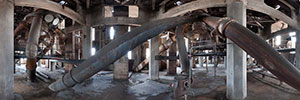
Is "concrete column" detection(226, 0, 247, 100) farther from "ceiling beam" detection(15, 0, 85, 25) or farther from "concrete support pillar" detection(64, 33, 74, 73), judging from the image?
"concrete support pillar" detection(64, 33, 74, 73)

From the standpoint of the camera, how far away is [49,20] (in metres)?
8.62

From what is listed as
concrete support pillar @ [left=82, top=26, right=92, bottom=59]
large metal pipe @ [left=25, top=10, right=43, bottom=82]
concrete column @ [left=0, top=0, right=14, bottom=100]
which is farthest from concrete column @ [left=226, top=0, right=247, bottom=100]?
large metal pipe @ [left=25, top=10, right=43, bottom=82]

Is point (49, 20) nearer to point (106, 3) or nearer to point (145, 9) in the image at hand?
point (106, 3)

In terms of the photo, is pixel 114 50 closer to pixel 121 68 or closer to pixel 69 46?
pixel 121 68

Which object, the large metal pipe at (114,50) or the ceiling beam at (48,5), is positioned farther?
the ceiling beam at (48,5)

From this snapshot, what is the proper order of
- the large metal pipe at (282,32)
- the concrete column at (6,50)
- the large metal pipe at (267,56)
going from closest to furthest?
the large metal pipe at (267,56) < the concrete column at (6,50) < the large metal pipe at (282,32)

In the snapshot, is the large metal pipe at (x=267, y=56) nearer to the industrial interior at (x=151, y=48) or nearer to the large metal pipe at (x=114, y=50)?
the industrial interior at (x=151, y=48)

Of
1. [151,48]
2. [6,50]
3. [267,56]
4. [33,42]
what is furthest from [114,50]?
[151,48]

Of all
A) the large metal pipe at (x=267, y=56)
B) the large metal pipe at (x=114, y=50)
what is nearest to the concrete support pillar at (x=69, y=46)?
the large metal pipe at (x=114, y=50)

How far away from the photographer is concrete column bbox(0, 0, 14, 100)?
16.1 ft

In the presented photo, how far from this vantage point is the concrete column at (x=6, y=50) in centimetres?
490

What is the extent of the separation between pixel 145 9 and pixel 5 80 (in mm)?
8202

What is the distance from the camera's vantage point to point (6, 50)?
16.5ft

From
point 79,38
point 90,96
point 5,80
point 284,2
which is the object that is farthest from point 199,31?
point 79,38
